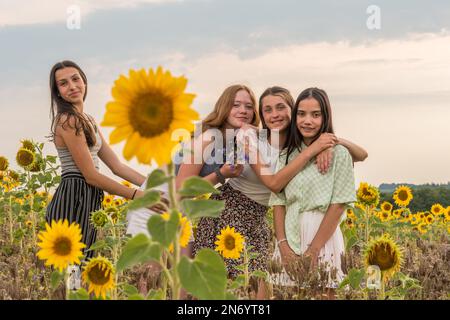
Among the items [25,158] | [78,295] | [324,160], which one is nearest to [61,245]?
[78,295]

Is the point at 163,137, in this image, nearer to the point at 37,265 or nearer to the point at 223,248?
the point at 223,248

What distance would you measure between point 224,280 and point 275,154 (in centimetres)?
210

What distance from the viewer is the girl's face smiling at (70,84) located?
4336mm

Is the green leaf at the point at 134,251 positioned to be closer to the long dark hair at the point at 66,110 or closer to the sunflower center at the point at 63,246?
the sunflower center at the point at 63,246

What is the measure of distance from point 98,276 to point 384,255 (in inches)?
47.0

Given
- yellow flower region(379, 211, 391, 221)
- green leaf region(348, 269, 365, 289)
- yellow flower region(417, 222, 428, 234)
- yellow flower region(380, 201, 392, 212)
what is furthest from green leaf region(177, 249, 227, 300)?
yellow flower region(417, 222, 428, 234)

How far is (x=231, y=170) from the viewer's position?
3730mm

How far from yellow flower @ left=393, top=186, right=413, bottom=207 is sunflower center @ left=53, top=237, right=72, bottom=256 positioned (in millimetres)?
5202

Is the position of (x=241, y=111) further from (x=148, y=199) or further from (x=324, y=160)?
(x=148, y=199)

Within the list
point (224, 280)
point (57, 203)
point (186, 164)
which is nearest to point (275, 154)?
point (186, 164)

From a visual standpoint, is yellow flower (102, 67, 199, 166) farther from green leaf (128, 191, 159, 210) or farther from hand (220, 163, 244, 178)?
hand (220, 163, 244, 178)

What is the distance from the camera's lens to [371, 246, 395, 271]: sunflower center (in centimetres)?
276

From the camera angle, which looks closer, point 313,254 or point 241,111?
point 313,254

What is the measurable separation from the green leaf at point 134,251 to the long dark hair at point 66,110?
2.43 metres
